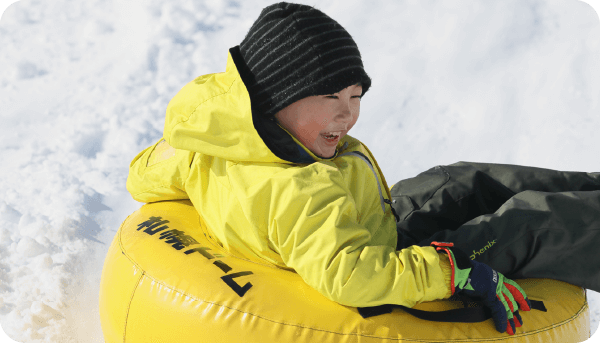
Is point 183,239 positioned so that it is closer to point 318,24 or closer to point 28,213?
point 318,24

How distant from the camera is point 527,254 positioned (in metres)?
1.69

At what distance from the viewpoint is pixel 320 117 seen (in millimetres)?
1474

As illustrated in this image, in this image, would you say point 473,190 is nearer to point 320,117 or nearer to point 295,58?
point 320,117

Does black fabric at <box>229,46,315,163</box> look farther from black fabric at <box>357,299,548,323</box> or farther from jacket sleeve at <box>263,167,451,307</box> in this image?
black fabric at <box>357,299,548,323</box>

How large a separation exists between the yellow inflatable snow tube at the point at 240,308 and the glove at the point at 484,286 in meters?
0.05

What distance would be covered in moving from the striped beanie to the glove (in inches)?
26.2

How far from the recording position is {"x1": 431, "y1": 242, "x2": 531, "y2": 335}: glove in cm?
137

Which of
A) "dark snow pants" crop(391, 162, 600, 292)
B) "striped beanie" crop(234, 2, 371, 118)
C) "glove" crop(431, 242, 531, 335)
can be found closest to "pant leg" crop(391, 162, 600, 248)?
"dark snow pants" crop(391, 162, 600, 292)

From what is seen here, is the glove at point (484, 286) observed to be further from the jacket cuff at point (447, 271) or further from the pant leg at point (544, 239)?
the pant leg at point (544, 239)

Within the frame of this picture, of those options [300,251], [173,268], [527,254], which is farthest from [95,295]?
[527,254]

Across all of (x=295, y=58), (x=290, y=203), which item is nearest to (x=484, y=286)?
(x=290, y=203)

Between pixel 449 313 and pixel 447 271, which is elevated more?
pixel 447 271

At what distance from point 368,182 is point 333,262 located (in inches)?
19.0

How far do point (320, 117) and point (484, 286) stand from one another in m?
0.77
